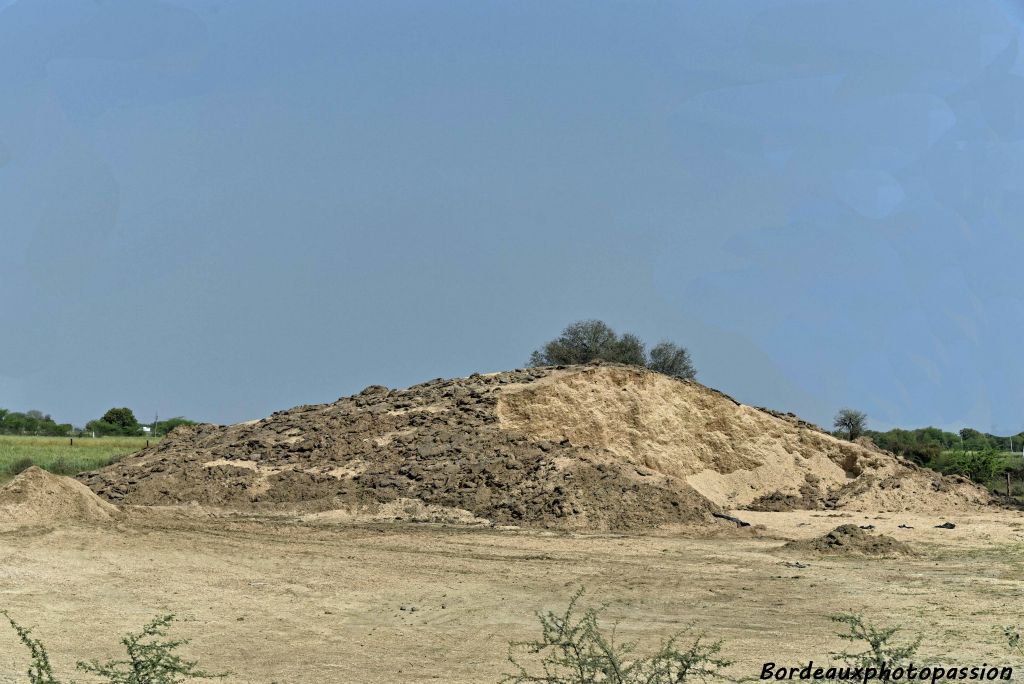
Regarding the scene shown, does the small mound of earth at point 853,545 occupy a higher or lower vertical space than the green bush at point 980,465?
lower

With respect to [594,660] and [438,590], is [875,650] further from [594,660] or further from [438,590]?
[438,590]

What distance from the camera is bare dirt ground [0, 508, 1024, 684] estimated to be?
9.51 metres

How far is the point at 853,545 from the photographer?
56.0ft

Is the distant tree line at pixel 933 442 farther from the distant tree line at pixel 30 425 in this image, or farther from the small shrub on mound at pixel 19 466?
the distant tree line at pixel 30 425

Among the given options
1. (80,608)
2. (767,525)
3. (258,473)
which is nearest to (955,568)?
(767,525)

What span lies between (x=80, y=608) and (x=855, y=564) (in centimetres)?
1140

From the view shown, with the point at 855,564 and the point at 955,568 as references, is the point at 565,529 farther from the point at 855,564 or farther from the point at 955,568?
the point at 955,568

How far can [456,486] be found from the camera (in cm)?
2320

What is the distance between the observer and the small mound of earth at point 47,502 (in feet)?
59.3

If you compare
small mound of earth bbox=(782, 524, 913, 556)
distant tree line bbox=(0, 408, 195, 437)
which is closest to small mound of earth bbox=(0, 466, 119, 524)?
small mound of earth bbox=(782, 524, 913, 556)

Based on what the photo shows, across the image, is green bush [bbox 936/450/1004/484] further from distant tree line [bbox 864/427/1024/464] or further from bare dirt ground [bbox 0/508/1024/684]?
bare dirt ground [bbox 0/508/1024/684]

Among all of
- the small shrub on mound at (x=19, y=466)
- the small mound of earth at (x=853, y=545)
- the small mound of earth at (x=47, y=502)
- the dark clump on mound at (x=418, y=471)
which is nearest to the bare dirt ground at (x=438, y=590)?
the small mound of earth at (x=853, y=545)

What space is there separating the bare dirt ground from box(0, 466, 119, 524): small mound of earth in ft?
1.87

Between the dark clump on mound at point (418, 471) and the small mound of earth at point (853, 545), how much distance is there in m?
4.16
